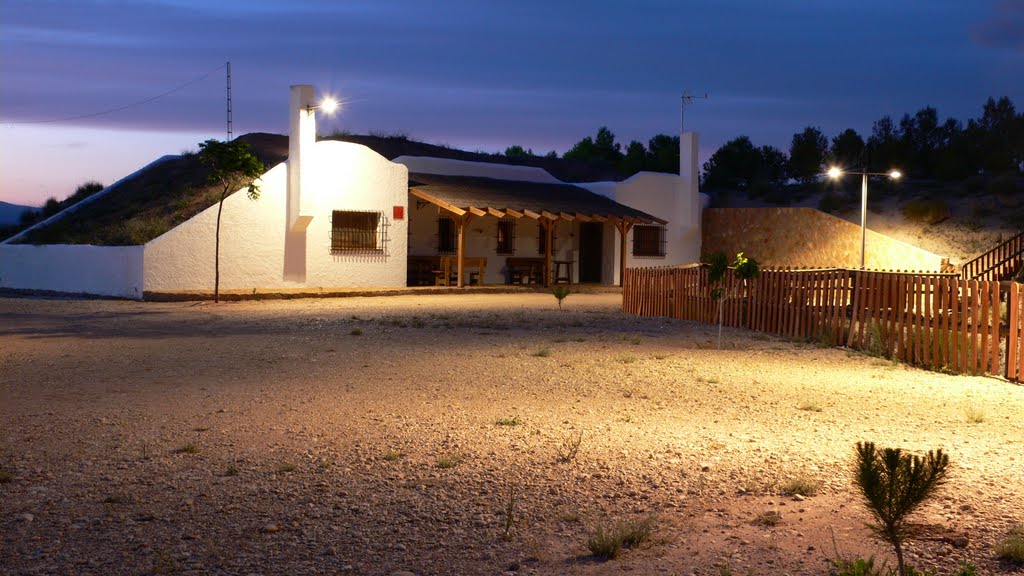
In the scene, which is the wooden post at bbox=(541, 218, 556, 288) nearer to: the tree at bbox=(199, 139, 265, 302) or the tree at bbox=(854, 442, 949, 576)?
the tree at bbox=(199, 139, 265, 302)

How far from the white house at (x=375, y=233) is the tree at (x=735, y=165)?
24.9 m

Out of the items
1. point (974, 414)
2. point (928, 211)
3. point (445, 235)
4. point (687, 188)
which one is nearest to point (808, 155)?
point (928, 211)

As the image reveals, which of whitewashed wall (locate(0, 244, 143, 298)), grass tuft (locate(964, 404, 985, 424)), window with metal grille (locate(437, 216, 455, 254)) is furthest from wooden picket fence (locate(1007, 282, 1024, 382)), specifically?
window with metal grille (locate(437, 216, 455, 254))

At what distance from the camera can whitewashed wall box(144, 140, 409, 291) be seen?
22828 mm

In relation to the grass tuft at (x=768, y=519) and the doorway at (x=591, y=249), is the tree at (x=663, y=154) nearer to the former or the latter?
the doorway at (x=591, y=249)

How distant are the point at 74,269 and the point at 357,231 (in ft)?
23.3

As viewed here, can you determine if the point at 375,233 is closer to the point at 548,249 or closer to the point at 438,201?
the point at 438,201

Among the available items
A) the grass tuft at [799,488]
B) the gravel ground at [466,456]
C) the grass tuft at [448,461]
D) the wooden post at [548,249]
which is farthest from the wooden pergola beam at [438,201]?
Answer: the grass tuft at [799,488]

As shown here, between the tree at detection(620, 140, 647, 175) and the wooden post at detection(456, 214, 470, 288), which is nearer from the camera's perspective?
the wooden post at detection(456, 214, 470, 288)

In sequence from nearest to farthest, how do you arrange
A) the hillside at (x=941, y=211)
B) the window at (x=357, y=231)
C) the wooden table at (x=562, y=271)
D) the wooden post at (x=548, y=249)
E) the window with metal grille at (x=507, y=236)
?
1. the window at (x=357, y=231)
2. the wooden post at (x=548, y=249)
3. the window with metal grille at (x=507, y=236)
4. the wooden table at (x=562, y=271)
5. the hillside at (x=941, y=211)

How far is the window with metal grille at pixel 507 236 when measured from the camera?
100 feet

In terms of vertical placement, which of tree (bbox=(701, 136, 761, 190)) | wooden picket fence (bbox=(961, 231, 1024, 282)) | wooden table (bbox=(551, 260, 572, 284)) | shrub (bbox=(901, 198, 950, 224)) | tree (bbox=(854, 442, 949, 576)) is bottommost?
tree (bbox=(854, 442, 949, 576))

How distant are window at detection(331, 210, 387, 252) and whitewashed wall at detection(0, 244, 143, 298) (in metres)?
5.21

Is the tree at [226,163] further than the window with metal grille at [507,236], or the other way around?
the window with metal grille at [507,236]
